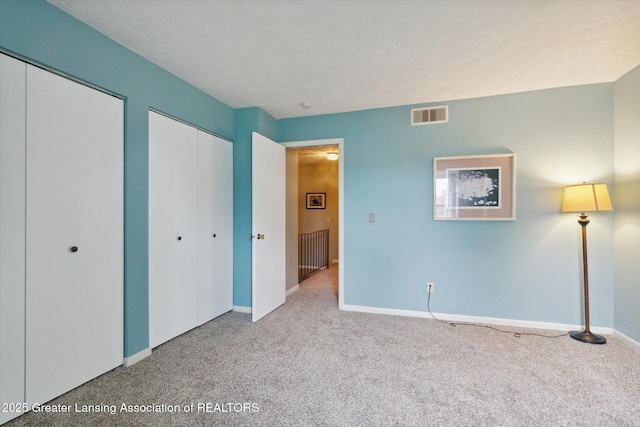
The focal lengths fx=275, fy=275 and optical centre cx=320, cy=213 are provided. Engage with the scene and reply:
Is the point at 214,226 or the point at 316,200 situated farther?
the point at 316,200

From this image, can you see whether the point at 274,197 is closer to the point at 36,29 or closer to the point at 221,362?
the point at 221,362

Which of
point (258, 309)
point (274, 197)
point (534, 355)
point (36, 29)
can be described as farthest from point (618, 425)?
point (36, 29)

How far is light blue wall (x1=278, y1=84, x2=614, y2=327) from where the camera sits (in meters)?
2.74

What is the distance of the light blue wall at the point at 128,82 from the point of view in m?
1.61

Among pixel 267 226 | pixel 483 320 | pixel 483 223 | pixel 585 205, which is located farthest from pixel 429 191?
pixel 267 226

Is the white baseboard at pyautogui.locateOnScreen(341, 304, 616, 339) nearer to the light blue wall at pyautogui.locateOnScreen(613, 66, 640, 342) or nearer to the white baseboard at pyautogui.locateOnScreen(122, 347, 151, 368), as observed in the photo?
the light blue wall at pyautogui.locateOnScreen(613, 66, 640, 342)

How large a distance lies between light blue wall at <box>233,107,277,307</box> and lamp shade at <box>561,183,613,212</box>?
10.8ft

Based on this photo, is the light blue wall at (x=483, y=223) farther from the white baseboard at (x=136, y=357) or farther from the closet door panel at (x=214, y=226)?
the white baseboard at (x=136, y=357)

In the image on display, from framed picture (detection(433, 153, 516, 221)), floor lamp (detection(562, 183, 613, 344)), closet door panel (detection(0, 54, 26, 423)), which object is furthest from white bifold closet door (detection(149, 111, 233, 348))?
floor lamp (detection(562, 183, 613, 344))

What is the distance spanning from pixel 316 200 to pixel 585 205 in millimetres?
5106

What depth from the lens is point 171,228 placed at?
2.59 meters

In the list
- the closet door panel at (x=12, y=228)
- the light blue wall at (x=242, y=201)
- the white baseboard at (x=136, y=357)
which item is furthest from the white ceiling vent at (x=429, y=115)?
the white baseboard at (x=136, y=357)

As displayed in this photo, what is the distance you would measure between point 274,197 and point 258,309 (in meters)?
1.32

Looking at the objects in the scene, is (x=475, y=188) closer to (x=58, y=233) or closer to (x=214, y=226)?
(x=214, y=226)
